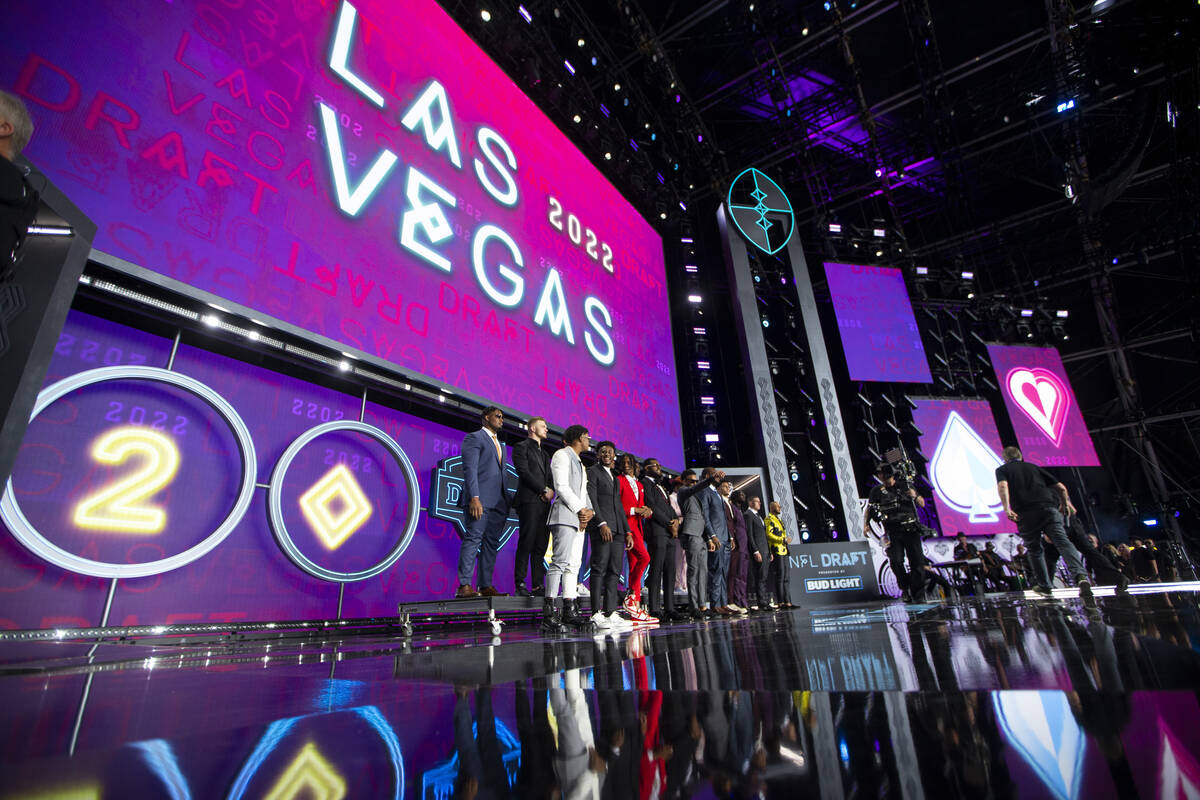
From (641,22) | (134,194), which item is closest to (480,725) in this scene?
(134,194)

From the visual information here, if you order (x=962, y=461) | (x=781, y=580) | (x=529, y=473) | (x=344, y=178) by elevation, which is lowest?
(x=781, y=580)

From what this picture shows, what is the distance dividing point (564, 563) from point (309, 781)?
3.43 meters

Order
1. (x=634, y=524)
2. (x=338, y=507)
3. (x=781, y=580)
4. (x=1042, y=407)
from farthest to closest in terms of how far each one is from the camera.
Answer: (x=1042, y=407) → (x=781, y=580) → (x=634, y=524) → (x=338, y=507)

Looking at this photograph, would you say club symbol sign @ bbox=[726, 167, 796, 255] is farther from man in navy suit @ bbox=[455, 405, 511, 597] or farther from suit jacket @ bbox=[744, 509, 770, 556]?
man in navy suit @ bbox=[455, 405, 511, 597]

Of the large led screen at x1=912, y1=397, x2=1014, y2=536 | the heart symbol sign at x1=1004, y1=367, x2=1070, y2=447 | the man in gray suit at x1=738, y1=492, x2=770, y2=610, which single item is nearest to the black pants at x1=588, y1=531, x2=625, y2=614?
the man in gray suit at x1=738, y1=492, x2=770, y2=610

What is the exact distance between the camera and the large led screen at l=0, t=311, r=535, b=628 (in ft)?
8.41

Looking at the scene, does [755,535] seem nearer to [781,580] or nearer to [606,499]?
[781,580]

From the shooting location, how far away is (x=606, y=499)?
14.3 feet

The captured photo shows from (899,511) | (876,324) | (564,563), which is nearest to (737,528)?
(899,511)

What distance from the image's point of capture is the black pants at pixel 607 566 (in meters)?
4.10

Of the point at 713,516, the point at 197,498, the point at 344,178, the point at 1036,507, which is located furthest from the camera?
the point at 713,516

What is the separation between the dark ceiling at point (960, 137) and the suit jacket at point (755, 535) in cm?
745

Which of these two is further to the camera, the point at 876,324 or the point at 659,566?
the point at 876,324

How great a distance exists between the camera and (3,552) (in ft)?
7.88
